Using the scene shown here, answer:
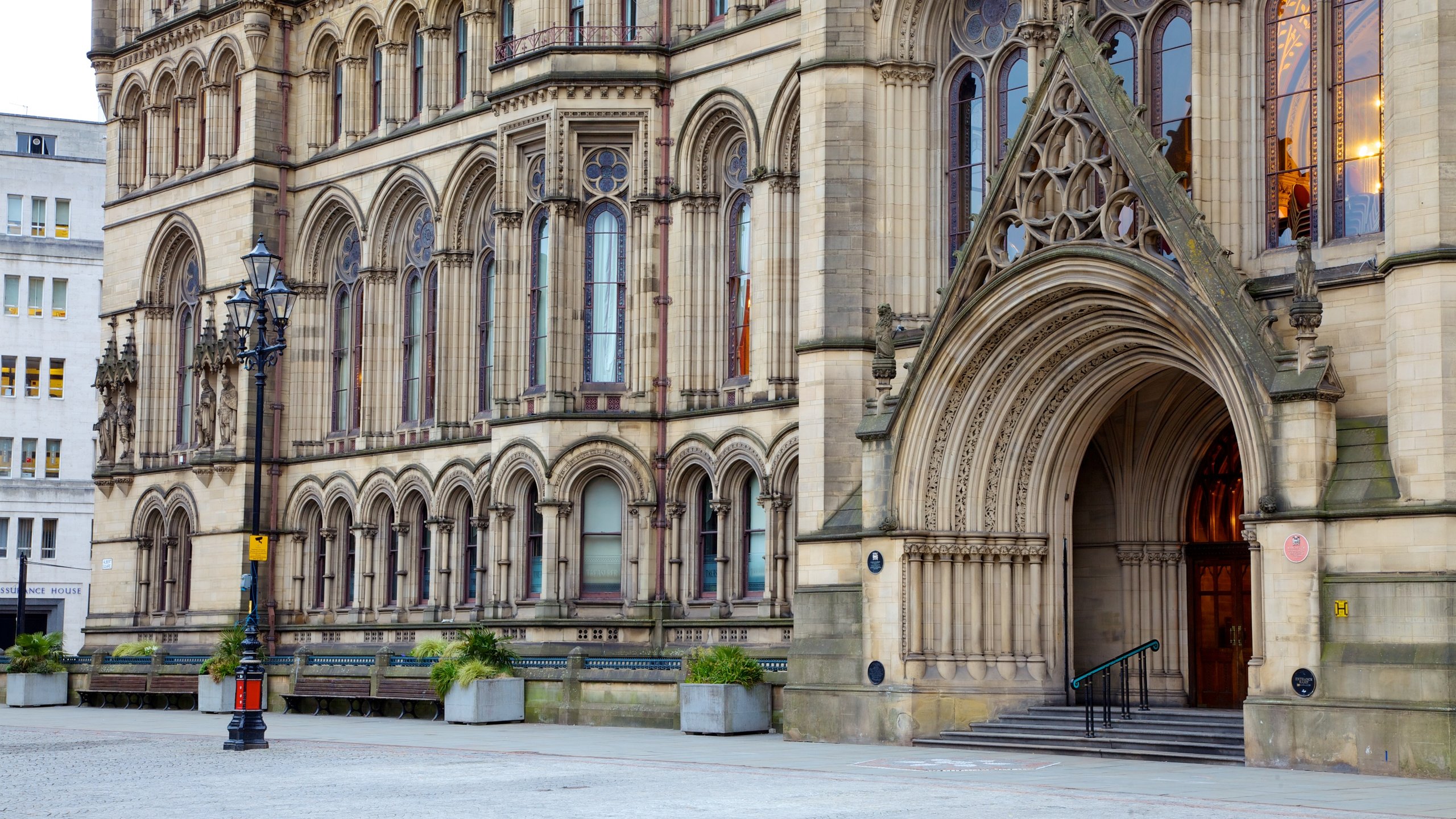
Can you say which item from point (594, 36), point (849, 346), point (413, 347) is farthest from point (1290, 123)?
point (413, 347)

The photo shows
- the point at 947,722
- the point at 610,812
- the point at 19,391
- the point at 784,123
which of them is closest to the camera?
the point at 610,812

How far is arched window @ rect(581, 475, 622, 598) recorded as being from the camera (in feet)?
120

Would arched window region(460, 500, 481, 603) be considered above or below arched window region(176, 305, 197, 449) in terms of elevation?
below

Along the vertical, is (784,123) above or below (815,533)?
above

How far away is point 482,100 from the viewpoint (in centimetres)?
4019

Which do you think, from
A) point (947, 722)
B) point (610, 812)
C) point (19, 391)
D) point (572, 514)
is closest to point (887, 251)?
point (947, 722)

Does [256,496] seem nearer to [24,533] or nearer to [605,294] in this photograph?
[605,294]

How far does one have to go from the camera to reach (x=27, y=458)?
74.9m

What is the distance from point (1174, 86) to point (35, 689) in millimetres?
28424

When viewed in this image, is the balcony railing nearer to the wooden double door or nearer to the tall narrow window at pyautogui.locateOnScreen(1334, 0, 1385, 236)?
the wooden double door

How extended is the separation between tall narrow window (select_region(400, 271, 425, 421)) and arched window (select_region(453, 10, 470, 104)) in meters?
4.02

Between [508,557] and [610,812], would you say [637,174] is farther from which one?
[610,812]

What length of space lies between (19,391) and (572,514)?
4491 centimetres

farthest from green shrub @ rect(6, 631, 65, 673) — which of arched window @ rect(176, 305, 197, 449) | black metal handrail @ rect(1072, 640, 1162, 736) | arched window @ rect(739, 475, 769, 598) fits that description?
black metal handrail @ rect(1072, 640, 1162, 736)
